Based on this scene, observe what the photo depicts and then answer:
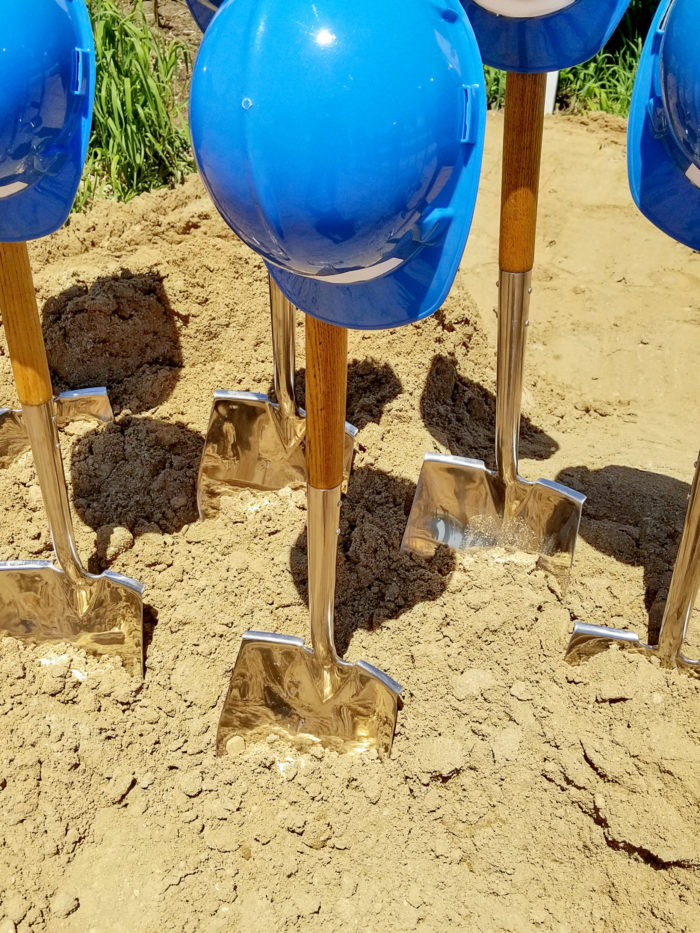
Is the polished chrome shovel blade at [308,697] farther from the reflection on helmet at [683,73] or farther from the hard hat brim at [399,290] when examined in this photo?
the reflection on helmet at [683,73]

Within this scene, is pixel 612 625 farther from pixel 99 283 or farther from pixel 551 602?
pixel 99 283

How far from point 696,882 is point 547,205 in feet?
7.34

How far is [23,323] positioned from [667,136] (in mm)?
1085

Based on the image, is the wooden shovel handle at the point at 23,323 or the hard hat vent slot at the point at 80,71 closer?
the hard hat vent slot at the point at 80,71

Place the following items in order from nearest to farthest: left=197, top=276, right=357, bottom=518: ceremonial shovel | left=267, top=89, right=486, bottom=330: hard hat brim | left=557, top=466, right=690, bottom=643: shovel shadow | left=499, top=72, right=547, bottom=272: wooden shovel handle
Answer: left=267, top=89, right=486, bottom=330: hard hat brim < left=499, top=72, right=547, bottom=272: wooden shovel handle < left=557, top=466, right=690, bottom=643: shovel shadow < left=197, top=276, right=357, bottom=518: ceremonial shovel

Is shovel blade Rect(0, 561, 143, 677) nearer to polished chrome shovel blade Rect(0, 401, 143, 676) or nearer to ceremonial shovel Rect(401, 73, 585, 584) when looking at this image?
polished chrome shovel blade Rect(0, 401, 143, 676)

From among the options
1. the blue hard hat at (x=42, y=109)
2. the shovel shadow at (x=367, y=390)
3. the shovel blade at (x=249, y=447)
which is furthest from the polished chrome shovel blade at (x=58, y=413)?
the blue hard hat at (x=42, y=109)

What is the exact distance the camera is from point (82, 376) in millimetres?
2367

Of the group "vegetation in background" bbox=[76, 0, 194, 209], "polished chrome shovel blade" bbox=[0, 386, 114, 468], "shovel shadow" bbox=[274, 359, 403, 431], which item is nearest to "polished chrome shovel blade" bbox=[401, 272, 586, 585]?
"shovel shadow" bbox=[274, 359, 403, 431]

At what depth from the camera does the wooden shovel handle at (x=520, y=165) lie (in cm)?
165

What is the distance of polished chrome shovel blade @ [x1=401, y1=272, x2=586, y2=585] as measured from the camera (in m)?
1.92

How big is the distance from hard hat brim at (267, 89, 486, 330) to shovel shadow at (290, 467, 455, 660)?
30.1 inches

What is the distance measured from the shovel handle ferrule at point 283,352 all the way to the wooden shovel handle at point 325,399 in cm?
60

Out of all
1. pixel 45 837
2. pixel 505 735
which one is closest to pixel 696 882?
pixel 505 735
